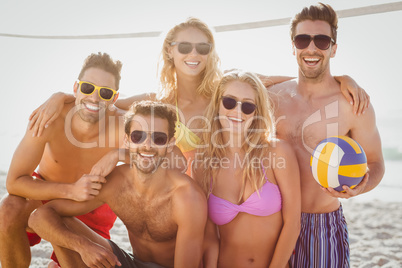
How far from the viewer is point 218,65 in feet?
12.6

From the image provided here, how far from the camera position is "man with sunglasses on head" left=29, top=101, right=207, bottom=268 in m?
2.67

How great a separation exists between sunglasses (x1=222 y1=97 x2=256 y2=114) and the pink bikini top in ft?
1.83

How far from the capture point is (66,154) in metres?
3.55

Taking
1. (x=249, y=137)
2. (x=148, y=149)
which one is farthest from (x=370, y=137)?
(x=148, y=149)

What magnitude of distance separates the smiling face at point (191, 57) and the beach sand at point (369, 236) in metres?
2.64

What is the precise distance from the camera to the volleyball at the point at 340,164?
2656 mm

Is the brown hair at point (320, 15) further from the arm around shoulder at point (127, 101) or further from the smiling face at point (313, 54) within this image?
the arm around shoulder at point (127, 101)

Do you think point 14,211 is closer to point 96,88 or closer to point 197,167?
point 96,88

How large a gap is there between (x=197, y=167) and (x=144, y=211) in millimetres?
550

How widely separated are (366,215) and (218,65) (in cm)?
513

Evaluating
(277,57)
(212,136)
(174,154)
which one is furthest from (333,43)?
(277,57)

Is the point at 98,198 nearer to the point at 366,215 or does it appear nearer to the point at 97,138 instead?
the point at 97,138

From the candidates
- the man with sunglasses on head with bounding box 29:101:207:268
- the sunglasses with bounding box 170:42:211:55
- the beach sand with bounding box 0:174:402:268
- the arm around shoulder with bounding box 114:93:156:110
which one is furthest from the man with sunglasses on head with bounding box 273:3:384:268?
the beach sand with bounding box 0:174:402:268

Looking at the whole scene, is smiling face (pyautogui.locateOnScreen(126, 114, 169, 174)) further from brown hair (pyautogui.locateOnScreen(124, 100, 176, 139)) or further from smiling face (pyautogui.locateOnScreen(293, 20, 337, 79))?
smiling face (pyautogui.locateOnScreen(293, 20, 337, 79))
